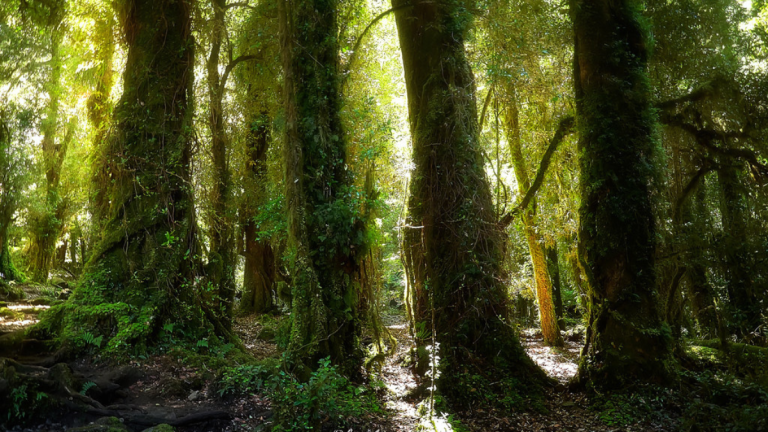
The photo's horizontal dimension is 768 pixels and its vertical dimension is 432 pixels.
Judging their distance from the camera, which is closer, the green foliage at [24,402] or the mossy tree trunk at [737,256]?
the green foliage at [24,402]

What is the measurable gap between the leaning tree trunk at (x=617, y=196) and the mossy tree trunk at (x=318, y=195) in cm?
347

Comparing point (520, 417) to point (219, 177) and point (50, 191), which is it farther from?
point (50, 191)

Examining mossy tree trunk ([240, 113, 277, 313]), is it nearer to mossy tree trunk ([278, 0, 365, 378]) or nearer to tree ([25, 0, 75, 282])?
tree ([25, 0, 75, 282])

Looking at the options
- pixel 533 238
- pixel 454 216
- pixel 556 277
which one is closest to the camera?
pixel 454 216

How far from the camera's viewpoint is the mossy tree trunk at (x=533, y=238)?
1078cm

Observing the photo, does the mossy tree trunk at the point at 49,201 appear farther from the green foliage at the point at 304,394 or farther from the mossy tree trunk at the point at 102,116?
the green foliage at the point at 304,394

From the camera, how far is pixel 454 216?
7.08 metres

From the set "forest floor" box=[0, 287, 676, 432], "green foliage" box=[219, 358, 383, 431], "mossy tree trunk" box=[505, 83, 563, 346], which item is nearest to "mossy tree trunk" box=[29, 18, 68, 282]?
"forest floor" box=[0, 287, 676, 432]

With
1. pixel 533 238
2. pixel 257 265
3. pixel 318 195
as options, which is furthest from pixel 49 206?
pixel 533 238

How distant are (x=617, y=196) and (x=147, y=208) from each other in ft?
23.9

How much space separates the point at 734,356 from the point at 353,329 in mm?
5192

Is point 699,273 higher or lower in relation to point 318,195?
lower

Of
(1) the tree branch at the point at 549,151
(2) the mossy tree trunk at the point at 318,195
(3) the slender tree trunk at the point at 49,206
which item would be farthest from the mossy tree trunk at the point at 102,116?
(1) the tree branch at the point at 549,151

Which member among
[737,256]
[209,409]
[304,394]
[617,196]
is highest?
[617,196]
